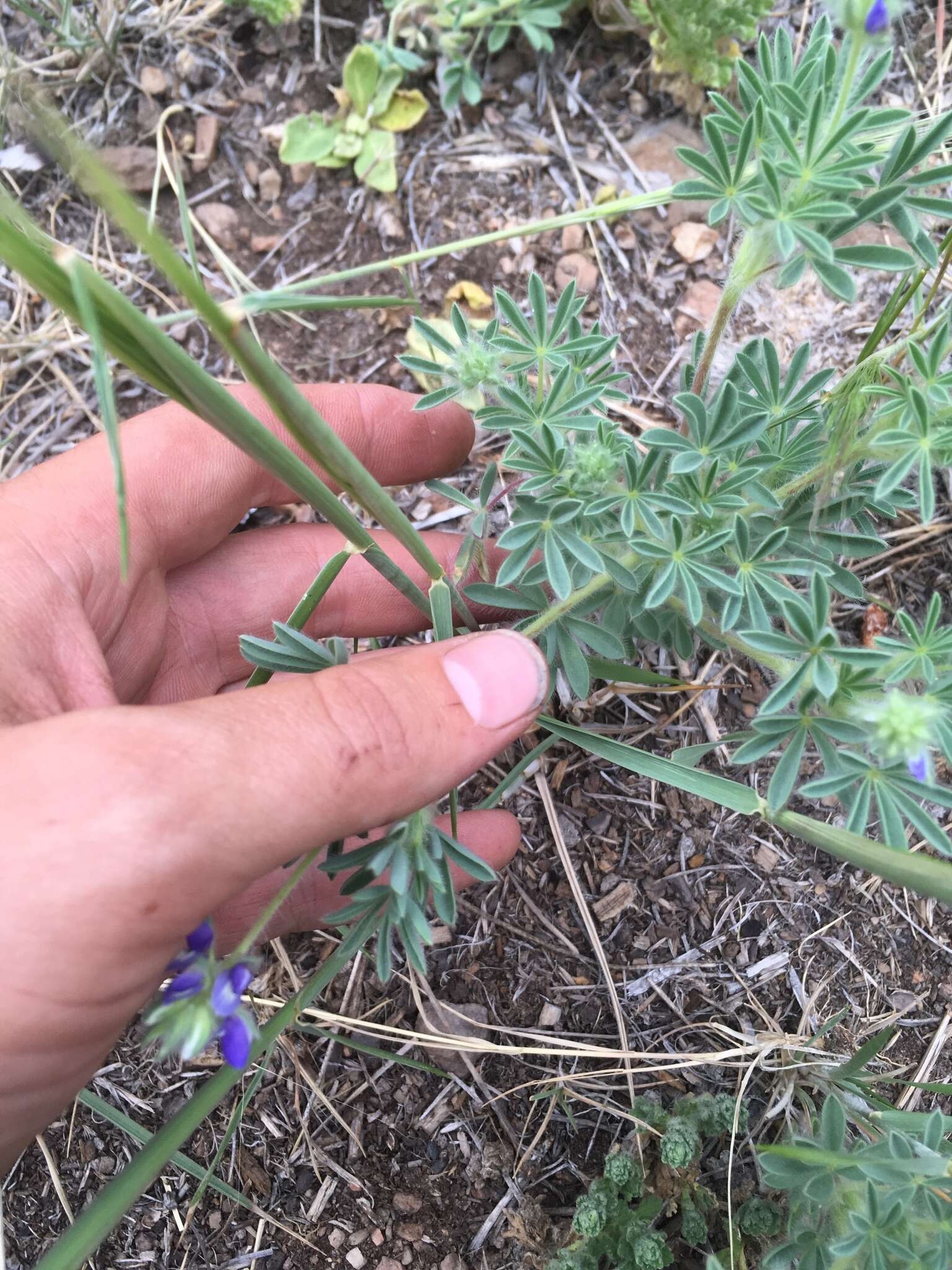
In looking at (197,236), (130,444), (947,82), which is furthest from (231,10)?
(947,82)

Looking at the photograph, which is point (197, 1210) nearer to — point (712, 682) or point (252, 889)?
point (252, 889)

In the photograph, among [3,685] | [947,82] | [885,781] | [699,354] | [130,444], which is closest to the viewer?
[885,781]

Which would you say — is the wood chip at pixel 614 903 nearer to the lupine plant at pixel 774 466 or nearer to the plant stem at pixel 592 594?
the lupine plant at pixel 774 466

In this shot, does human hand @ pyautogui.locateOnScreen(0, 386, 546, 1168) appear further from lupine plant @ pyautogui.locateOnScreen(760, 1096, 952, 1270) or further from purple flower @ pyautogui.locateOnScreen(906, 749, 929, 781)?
lupine plant @ pyautogui.locateOnScreen(760, 1096, 952, 1270)

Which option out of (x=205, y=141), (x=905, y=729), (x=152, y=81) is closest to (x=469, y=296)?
(x=205, y=141)

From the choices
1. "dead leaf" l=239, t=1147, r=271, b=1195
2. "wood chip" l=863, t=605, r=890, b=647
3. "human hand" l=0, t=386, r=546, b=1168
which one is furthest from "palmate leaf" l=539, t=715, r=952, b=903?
"dead leaf" l=239, t=1147, r=271, b=1195

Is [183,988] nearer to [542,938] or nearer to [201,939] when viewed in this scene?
[201,939]

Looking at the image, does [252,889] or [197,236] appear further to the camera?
[197,236]
